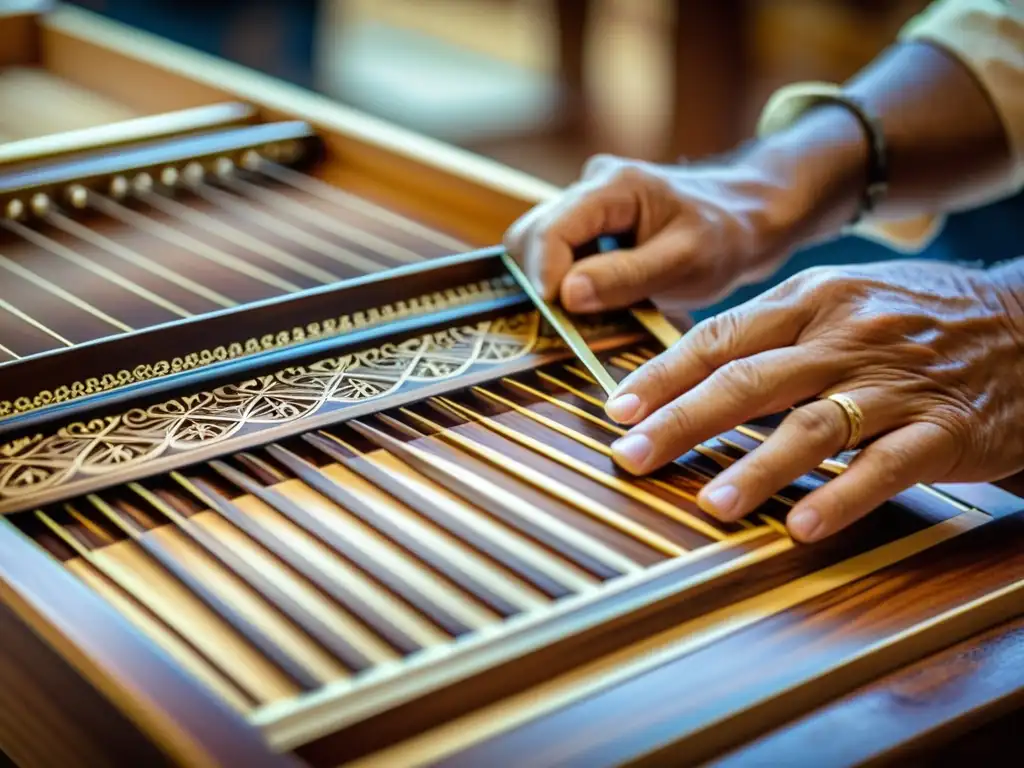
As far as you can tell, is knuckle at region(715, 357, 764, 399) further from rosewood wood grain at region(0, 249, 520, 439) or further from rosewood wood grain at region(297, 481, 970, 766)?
rosewood wood grain at region(0, 249, 520, 439)

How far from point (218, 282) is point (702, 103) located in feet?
10.0

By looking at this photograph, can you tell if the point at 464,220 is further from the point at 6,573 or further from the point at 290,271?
the point at 6,573

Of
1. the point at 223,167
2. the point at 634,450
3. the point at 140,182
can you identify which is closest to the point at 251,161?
the point at 223,167

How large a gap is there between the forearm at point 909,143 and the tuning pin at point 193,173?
68 centimetres

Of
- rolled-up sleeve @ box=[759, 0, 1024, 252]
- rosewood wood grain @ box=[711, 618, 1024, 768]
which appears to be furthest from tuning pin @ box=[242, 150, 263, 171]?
rosewood wood grain @ box=[711, 618, 1024, 768]

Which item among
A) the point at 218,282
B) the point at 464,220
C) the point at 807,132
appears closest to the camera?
the point at 218,282

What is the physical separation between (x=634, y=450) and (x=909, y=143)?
2.91 ft

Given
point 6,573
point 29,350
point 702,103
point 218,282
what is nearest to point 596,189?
point 218,282

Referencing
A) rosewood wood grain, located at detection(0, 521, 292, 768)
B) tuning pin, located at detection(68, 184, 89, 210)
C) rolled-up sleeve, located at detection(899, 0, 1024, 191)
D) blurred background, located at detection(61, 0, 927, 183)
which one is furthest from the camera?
blurred background, located at detection(61, 0, 927, 183)

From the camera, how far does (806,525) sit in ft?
2.82

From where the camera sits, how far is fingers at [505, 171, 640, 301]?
115 centimetres

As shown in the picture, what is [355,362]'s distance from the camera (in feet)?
3.47

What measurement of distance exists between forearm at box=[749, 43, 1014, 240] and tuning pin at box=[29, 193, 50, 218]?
0.84 meters

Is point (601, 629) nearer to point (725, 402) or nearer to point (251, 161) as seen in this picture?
point (725, 402)
